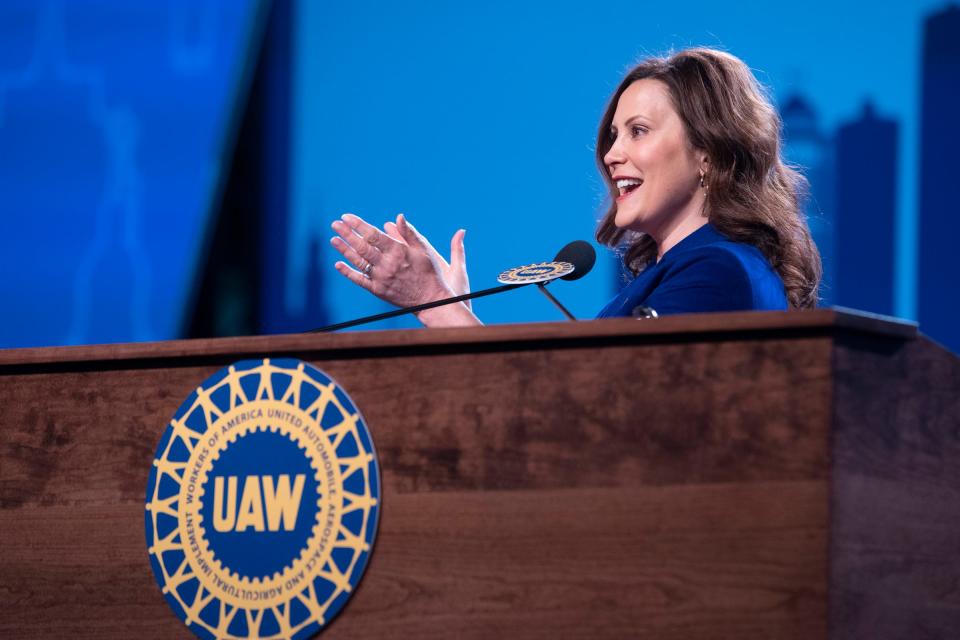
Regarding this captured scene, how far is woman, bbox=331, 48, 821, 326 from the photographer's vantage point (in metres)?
1.80

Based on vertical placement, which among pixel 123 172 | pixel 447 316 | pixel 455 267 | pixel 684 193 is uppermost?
pixel 123 172

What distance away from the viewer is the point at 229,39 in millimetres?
3369

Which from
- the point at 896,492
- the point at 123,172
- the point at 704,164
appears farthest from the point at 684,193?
the point at 123,172

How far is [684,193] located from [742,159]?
0.31ft

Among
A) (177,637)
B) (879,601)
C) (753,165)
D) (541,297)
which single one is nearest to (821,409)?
(879,601)

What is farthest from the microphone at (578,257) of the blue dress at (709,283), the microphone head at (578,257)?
the blue dress at (709,283)

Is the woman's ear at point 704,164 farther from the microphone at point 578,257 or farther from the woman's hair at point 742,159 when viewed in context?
the microphone at point 578,257

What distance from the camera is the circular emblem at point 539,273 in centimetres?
153

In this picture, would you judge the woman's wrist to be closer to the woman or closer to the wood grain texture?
the woman

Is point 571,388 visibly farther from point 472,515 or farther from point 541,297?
point 541,297

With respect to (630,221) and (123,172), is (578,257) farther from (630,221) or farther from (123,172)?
(123,172)

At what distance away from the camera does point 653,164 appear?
187 centimetres

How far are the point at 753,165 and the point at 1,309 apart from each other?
2.24 meters

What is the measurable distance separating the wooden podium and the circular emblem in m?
0.36
